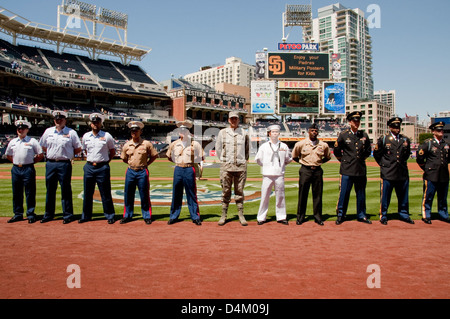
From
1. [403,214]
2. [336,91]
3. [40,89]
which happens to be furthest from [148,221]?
[336,91]

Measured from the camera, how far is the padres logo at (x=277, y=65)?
5150 cm

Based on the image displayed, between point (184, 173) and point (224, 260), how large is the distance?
2825 millimetres

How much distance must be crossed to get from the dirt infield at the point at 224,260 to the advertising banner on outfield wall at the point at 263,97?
4687cm

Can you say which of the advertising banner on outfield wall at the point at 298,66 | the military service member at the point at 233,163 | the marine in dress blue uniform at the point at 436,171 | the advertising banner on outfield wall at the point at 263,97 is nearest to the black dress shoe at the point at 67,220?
the military service member at the point at 233,163

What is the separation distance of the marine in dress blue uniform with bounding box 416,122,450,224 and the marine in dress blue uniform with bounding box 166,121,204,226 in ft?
15.3

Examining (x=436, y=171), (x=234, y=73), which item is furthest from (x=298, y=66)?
(x=234, y=73)

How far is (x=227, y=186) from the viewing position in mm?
6609

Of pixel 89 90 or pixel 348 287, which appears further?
pixel 89 90

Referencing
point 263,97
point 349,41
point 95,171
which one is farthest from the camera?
point 349,41

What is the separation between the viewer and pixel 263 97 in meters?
52.2

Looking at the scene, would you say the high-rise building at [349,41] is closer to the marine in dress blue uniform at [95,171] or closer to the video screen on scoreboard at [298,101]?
the video screen on scoreboard at [298,101]

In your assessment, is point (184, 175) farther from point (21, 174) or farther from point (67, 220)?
point (21, 174)
